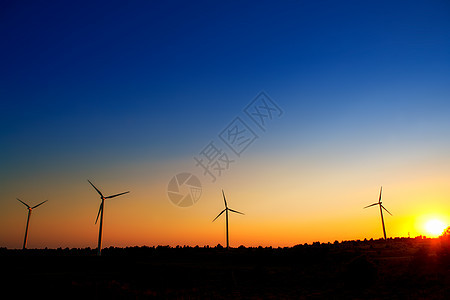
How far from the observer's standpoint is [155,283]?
48.7 meters

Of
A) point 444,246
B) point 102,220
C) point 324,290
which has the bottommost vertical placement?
point 324,290

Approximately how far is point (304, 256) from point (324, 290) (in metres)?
41.5

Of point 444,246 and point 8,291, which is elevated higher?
point 444,246

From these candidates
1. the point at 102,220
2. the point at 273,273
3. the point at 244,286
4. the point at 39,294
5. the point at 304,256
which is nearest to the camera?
the point at 39,294

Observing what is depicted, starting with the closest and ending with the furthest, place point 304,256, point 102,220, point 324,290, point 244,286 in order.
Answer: point 324,290 → point 244,286 → point 304,256 → point 102,220

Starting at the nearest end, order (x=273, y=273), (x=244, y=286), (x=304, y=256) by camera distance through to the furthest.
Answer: (x=244, y=286) → (x=273, y=273) → (x=304, y=256)

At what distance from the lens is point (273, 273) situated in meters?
56.5

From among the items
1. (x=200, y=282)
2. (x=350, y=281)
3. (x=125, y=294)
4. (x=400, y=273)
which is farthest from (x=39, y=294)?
(x=400, y=273)

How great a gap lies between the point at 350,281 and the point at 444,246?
26528mm

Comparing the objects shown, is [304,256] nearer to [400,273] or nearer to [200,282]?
[400,273]

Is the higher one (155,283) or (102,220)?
(102,220)

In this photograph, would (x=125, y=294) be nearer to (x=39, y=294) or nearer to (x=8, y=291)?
(x=39, y=294)

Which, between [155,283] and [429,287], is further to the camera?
[155,283]

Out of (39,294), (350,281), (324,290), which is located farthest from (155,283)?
(350,281)
